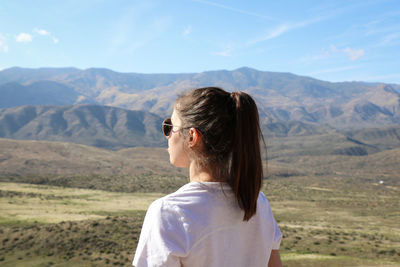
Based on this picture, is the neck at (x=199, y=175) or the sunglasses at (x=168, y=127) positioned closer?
the neck at (x=199, y=175)

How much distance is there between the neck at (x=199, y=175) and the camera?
1896 mm

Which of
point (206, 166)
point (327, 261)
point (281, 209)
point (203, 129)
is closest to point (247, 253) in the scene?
point (206, 166)

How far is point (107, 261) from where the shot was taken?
18.3 metres

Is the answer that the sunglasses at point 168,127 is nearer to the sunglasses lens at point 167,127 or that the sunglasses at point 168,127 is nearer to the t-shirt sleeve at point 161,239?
the sunglasses lens at point 167,127

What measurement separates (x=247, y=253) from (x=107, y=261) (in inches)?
700

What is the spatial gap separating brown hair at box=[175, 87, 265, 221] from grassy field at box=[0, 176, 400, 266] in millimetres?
11728

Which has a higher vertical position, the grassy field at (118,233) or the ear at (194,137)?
the ear at (194,137)

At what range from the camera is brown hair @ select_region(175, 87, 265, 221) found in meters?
1.85

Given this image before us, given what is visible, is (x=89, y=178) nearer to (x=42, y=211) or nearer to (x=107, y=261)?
(x=42, y=211)

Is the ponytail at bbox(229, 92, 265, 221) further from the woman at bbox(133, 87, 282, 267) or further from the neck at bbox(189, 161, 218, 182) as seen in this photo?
the neck at bbox(189, 161, 218, 182)

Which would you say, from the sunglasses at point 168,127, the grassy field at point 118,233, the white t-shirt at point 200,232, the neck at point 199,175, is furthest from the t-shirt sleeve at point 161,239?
the grassy field at point 118,233

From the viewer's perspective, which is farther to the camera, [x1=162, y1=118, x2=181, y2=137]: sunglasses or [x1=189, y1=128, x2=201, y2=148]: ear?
[x1=162, y1=118, x2=181, y2=137]: sunglasses

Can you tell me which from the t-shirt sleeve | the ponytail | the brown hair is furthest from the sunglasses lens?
the t-shirt sleeve

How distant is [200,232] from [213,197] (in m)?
0.17
